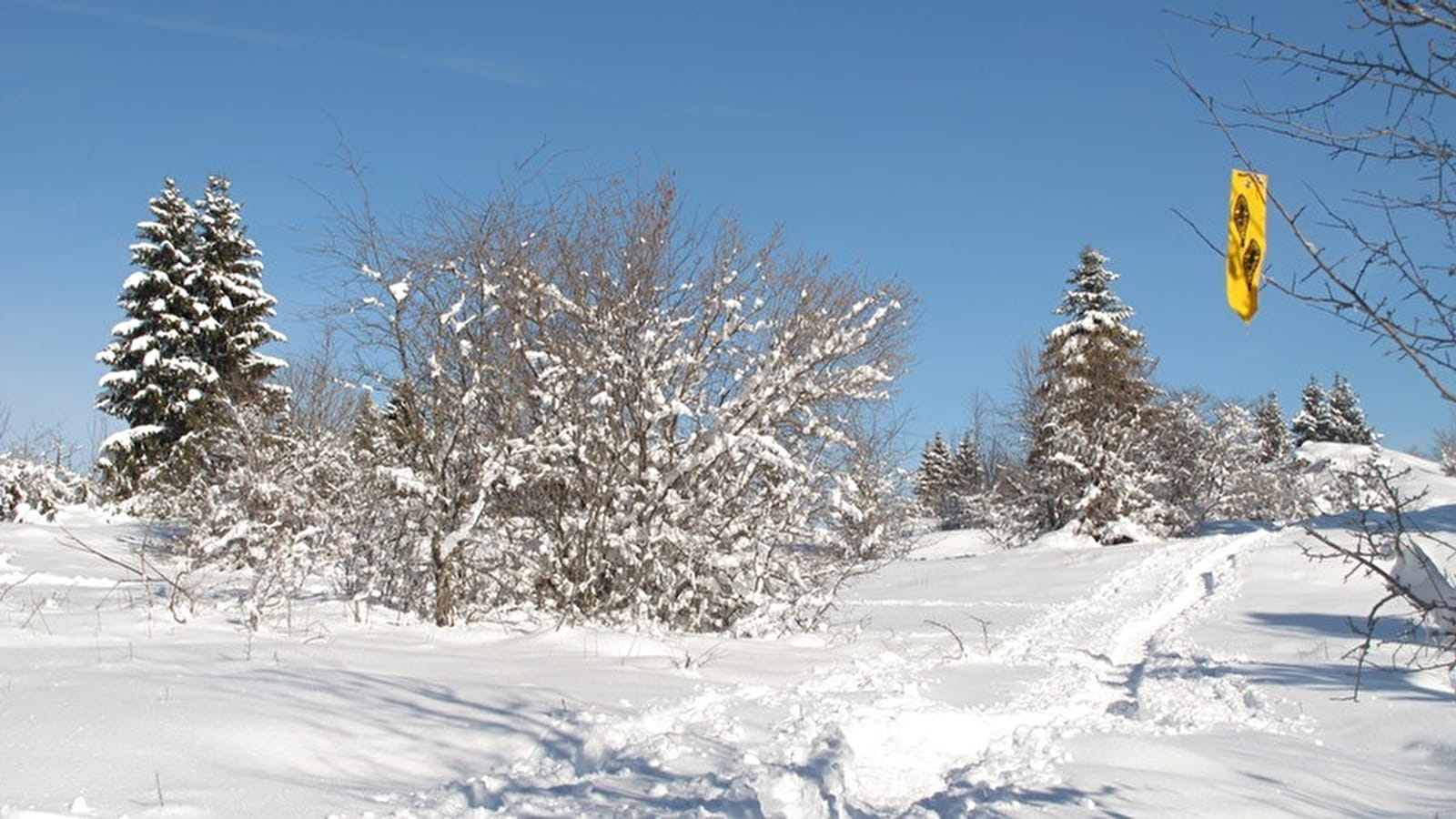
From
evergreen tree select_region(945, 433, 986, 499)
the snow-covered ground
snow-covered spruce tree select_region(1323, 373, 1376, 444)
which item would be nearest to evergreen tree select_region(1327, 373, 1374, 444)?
snow-covered spruce tree select_region(1323, 373, 1376, 444)

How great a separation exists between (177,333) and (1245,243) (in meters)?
26.0

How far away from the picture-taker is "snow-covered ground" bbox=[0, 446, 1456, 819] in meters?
3.46

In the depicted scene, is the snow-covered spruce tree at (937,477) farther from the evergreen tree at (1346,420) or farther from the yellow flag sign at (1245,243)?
the yellow flag sign at (1245,243)

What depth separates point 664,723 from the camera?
4926 millimetres

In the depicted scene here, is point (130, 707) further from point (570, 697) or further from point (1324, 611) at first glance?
point (1324, 611)

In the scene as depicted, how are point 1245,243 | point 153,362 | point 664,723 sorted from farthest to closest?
point 153,362 → point 664,723 → point 1245,243

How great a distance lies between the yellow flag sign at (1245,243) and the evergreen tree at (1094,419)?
25037 mm

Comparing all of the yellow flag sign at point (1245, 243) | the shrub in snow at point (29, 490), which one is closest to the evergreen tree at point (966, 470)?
the shrub in snow at point (29, 490)

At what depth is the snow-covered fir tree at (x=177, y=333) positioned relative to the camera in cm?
2302

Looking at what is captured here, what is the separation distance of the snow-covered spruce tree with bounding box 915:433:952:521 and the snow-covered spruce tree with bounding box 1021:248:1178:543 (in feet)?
63.1

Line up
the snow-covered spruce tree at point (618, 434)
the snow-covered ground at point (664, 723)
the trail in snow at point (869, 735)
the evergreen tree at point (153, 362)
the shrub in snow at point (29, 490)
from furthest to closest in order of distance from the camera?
the evergreen tree at point (153, 362), the shrub in snow at point (29, 490), the snow-covered spruce tree at point (618, 434), the trail in snow at point (869, 735), the snow-covered ground at point (664, 723)

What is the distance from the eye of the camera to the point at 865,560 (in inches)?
416

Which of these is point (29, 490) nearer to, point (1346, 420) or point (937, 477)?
point (937, 477)

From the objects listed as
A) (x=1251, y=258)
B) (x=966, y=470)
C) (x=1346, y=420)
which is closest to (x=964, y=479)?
(x=966, y=470)
